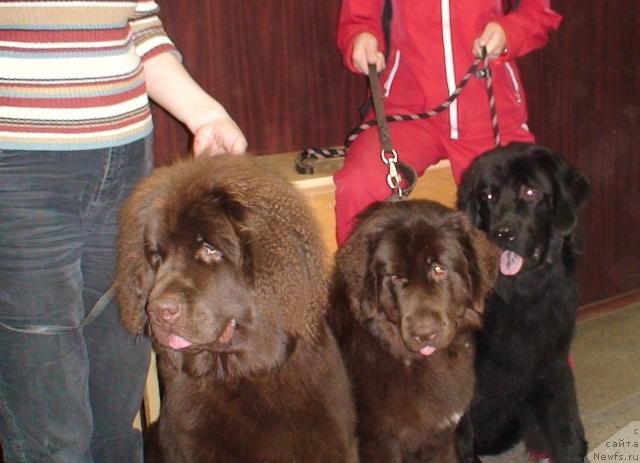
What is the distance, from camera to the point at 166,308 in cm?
141

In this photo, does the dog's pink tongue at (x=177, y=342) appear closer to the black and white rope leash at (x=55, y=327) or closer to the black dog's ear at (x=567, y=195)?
the black and white rope leash at (x=55, y=327)

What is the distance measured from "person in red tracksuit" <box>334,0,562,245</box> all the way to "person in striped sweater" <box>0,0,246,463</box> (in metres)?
0.93

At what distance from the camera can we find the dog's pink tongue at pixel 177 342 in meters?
1.48

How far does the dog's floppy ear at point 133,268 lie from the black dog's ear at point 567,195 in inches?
53.7

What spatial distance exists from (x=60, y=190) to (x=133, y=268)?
302 mm

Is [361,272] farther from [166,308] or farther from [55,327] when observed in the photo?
[55,327]

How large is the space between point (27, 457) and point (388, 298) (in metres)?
1.00

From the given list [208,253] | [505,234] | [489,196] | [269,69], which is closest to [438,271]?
[505,234]

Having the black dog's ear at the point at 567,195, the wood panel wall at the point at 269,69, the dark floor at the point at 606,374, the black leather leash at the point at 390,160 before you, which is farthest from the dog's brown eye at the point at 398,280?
the wood panel wall at the point at 269,69

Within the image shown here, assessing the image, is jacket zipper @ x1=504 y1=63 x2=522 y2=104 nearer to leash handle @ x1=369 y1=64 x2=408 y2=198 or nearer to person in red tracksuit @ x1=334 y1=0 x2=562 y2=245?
person in red tracksuit @ x1=334 y1=0 x2=562 y2=245

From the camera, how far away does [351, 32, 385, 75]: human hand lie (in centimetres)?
232

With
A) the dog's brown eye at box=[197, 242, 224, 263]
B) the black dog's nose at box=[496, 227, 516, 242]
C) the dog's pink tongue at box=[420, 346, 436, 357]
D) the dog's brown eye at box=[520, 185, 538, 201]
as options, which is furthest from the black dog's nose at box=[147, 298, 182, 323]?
the dog's brown eye at box=[520, 185, 538, 201]

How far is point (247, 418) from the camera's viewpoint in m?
1.58

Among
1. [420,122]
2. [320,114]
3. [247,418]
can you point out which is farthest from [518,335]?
[320,114]
